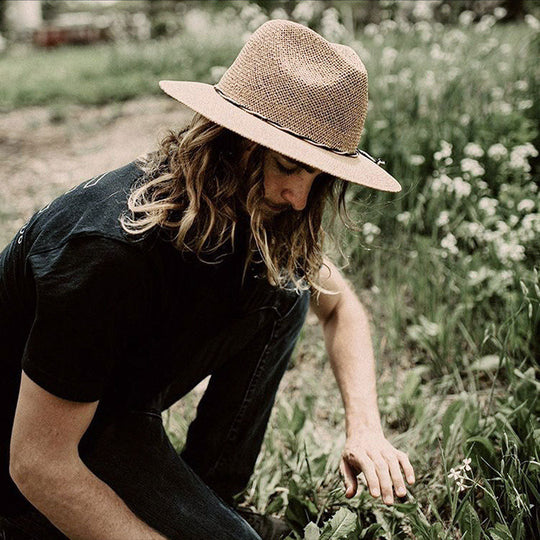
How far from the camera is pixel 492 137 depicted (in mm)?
2955

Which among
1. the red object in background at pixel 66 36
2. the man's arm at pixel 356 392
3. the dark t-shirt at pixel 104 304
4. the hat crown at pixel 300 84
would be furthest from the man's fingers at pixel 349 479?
the red object in background at pixel 66 36

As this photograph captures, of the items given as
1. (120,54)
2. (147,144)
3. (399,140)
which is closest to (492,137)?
(399,140)

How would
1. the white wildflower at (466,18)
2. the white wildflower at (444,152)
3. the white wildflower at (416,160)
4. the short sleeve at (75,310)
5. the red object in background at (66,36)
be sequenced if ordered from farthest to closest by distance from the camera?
the red object in background at (66,36)
the white wildflower at (466,18)
the white wildflower at (416,160)
the white wildflower at (444,152)
the short sleeve at (75,310)

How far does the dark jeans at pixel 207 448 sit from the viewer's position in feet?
4.63

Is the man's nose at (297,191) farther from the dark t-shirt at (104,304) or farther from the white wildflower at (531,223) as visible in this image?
the white wildflower at (531,223)

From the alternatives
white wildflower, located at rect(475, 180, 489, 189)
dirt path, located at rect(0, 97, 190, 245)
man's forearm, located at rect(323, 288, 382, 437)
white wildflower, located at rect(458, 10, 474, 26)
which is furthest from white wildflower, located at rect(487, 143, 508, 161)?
dirt path, located at rect(0, 97, 190, 245)

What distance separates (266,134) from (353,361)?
0.74 meters

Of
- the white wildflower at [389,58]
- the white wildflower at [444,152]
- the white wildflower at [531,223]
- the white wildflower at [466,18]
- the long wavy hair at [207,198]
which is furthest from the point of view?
the white wildflower at [466,18]

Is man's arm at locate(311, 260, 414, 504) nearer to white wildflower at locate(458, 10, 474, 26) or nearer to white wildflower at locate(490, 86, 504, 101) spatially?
white wildflower at locate(490, 86, 504, 101)

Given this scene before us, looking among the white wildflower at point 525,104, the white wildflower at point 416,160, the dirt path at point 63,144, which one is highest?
the white wildflower at point 525,104

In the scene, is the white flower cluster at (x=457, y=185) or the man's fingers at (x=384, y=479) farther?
the white flower cluster at (x=457, y=185)

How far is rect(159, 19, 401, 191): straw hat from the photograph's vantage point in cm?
122

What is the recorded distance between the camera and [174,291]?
1.31 meters

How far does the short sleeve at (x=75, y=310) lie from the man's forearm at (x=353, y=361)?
696 mm
